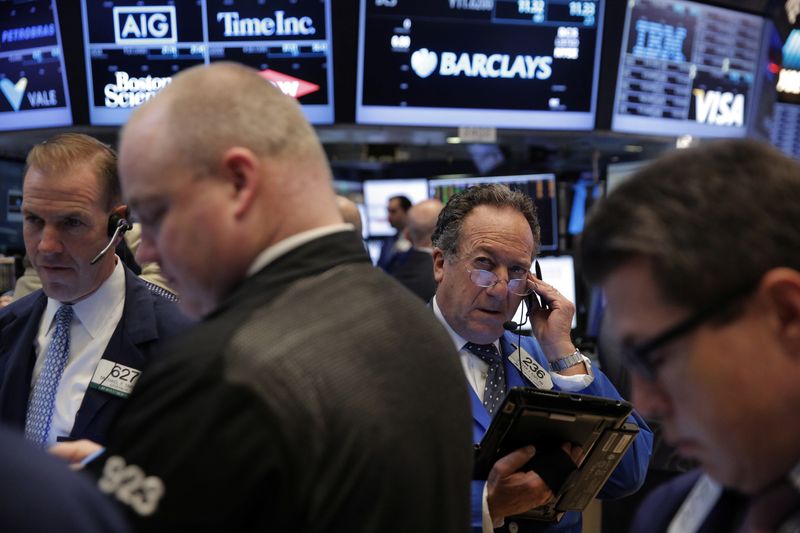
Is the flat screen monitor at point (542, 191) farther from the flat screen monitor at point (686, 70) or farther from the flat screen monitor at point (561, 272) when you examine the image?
the flat screen monitor at point (686, 70)

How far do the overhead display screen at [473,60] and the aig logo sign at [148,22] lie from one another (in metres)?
0.95

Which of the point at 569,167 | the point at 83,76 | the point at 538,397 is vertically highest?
the point at 83,76

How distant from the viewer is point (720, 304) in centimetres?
102

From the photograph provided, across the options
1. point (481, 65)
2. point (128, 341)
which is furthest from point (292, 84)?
point (128, 341)

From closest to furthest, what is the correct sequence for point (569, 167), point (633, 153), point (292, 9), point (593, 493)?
point (593, 493), point (292, 9), point (633, 153), point (569, 167)

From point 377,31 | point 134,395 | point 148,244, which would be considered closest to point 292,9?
point 377,31

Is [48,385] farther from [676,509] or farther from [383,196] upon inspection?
[383,196]

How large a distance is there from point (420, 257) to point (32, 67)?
2.27 meters

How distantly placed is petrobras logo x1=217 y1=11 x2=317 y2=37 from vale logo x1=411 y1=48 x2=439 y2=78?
0.52m

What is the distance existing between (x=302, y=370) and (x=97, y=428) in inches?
44.2

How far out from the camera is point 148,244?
1344 mm

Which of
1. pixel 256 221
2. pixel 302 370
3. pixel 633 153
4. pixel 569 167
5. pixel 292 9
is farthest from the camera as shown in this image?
pixel 569 167

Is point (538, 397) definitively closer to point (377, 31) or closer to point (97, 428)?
point (97, 428)

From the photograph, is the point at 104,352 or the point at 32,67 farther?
the point at 32,67
